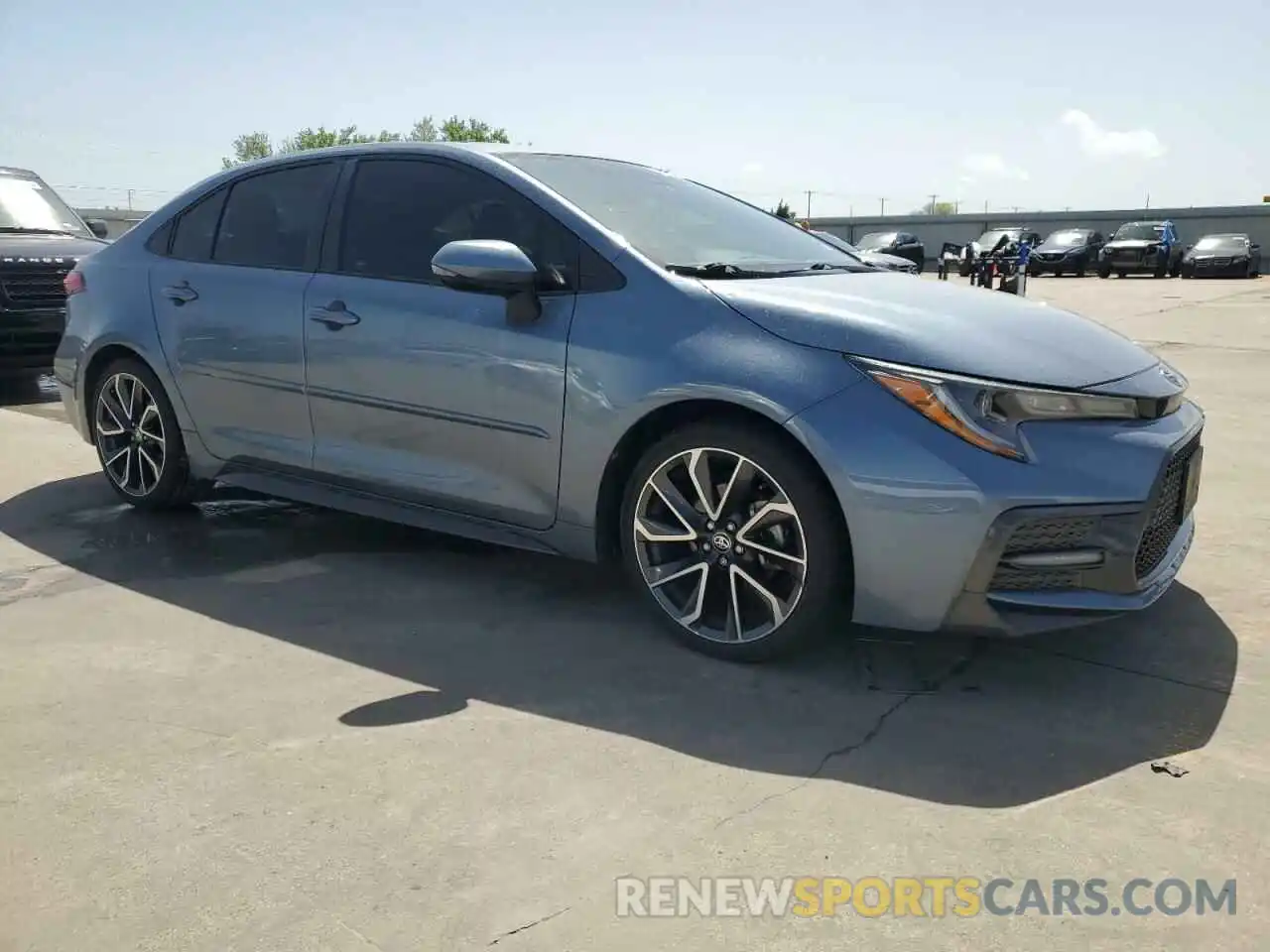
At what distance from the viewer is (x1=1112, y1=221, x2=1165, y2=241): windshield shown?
102 feet

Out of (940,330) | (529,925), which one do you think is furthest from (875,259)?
(529,925)

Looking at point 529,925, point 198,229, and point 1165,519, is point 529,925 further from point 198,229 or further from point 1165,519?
point 198,229

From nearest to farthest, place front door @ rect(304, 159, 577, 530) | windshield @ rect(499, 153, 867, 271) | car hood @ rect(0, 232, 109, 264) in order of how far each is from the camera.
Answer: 1. front door @ rect(304, 159, 577, 530)
2. windshield @ rect(499, 153, 867, 271)
3. car hood @ rect(0, 232, 109, 264)

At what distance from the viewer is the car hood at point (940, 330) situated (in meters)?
3.05

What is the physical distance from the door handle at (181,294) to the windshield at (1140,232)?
3108 centimetres

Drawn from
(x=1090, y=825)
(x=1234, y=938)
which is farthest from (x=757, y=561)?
(x=1234, y=938)

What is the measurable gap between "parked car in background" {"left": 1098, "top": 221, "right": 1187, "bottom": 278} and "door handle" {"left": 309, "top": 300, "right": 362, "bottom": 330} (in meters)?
30.6

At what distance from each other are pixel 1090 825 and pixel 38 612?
3361 millimetres

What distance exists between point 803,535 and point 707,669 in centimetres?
52

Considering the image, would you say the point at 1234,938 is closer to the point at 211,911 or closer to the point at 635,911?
the point at 635,911

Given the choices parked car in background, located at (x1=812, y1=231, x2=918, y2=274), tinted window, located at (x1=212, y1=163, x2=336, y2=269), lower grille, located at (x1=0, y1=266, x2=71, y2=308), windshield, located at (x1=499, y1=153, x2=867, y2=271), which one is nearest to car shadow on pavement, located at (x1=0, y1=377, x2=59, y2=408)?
lower grille, located at (x1=0, y1=266, x2=71, y2=308)

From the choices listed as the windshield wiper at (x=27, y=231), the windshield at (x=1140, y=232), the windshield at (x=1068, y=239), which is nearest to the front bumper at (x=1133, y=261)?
the windshield at (x=1140, y=232)

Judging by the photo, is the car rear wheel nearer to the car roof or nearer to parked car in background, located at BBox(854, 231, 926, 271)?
the car roof

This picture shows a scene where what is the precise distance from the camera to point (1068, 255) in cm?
3170
